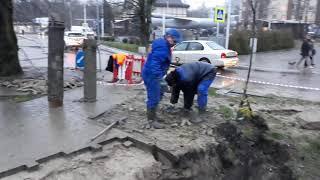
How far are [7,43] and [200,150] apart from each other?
840cm

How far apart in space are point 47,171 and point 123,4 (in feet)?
96.5

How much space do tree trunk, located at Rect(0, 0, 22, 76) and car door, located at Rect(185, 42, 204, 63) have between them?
917 cm

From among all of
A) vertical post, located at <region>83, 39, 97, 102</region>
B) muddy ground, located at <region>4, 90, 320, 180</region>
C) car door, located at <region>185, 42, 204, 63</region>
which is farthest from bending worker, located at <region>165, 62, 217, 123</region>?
car door, located at <region>185, 42, 204, 63</region>

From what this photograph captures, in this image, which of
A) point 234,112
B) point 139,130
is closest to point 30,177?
point 139,130

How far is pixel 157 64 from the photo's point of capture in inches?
268

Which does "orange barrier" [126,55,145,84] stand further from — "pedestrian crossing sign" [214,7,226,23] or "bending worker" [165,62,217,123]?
"pedestrian crossing sign" [214,7,226,23]

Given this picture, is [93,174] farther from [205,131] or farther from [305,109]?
[305,109]

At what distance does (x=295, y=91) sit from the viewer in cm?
1281

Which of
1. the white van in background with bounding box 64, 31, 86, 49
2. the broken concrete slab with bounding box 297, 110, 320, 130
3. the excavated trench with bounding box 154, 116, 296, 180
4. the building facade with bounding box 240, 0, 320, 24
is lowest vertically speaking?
the excavated trench with bounding box 154, 116, 296, 180

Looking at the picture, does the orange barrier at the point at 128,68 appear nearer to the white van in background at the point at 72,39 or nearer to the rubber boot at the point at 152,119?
the rubber boot at the point at 152,119

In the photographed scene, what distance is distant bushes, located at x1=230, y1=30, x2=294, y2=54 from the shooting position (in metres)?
27.8

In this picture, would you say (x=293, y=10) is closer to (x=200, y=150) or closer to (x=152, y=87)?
(x=152, y=87)

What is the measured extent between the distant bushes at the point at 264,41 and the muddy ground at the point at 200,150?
19.6 m

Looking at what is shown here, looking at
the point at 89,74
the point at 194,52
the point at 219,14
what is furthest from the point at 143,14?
the point at 89,74
